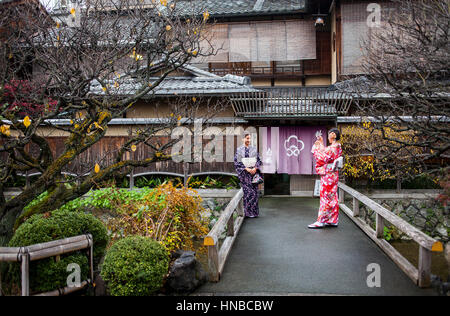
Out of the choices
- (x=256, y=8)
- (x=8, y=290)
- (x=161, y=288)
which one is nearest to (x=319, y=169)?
(x=161, y=288)

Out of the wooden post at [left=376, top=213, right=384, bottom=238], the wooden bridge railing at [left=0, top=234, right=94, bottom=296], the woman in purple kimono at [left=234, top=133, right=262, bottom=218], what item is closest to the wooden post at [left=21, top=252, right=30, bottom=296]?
the wooden bridge railing at [left=0, top=234, right=94, bottom=296]

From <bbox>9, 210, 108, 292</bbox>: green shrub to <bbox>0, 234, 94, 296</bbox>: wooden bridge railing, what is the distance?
0.11m

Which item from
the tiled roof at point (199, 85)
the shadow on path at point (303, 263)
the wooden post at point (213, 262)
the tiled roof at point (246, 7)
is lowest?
the shadow on path at point (303, 263)

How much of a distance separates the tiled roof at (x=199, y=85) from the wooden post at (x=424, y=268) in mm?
8172

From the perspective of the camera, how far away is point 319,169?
812 cm

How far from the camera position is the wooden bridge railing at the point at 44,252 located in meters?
4.29


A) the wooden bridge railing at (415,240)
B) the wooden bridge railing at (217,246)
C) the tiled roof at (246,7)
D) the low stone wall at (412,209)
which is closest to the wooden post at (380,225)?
the wooden bridge railing at (415,240)

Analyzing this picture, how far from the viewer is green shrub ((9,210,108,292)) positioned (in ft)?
15.1

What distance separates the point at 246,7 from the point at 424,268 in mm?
16251

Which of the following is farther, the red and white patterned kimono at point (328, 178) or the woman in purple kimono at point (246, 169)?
the woman in purple kimono at point (246, 169)

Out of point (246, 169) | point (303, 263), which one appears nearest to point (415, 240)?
point (303, 263)

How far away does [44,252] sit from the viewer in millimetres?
4531

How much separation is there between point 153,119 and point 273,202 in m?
5.40

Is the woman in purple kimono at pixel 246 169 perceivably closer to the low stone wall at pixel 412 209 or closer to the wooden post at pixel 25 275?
the low stone wall at pixel 412 209
